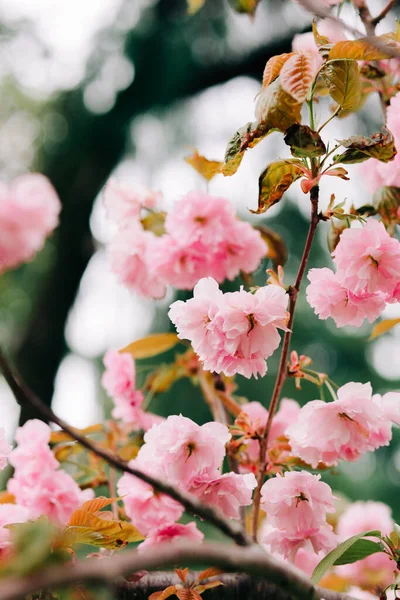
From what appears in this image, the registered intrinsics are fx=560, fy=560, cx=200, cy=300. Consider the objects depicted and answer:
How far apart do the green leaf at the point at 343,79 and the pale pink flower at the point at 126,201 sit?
40 cm

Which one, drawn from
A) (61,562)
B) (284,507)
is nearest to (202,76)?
(284,507)

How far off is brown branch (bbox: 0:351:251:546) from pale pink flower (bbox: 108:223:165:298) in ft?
1.83

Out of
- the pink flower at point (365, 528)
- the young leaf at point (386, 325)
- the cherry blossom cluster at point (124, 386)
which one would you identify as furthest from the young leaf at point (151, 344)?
the pink flower at point (365, 528)

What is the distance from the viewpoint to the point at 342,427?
535mm

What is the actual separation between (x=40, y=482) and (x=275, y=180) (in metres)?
0.46

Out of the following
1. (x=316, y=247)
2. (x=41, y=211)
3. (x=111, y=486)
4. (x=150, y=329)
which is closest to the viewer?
(x=111, y=486)

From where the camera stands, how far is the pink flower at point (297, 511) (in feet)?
1.62

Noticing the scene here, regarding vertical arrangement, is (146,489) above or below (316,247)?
above

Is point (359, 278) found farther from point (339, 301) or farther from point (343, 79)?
point (343, 79)

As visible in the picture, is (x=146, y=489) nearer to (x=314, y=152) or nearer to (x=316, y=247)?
(x=314, y=152)

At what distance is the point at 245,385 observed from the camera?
96.1 inches

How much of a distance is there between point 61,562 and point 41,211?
4.72ft

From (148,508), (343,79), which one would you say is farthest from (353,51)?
(148,508)

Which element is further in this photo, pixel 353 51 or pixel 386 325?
pixel 386 325
